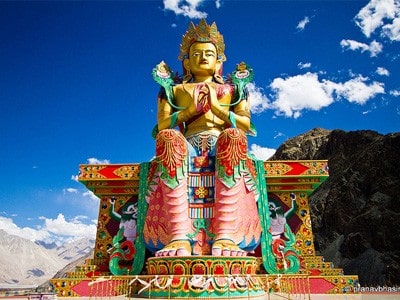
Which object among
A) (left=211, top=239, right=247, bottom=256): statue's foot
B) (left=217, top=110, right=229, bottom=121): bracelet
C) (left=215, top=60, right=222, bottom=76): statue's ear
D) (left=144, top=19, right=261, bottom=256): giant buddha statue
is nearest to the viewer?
(left=211, top=239, right=247, bottom=256): statue's foot

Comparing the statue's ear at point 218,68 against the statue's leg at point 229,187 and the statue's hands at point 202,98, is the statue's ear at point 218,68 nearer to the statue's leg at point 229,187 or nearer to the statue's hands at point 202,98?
the statue's hands at point 202,98

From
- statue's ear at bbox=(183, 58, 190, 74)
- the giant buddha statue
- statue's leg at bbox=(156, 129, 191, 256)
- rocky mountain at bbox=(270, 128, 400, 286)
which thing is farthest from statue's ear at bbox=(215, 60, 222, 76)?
rocky mountain at bbox=(270, 128, 400, 286)

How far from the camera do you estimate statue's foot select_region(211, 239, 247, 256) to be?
643cm

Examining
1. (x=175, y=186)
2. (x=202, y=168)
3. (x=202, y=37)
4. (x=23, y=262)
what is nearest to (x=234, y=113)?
(x=202, y=168)

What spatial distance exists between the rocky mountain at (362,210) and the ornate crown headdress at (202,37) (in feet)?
72.0

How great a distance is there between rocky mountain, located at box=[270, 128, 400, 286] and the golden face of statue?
71.9 feet

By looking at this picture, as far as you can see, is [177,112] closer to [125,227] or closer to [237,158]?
[237,158]

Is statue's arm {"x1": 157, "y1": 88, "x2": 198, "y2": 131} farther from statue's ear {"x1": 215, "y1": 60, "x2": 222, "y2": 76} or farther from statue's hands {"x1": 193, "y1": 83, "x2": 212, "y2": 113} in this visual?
statue's ear {"x1": 215, "y1": 60, "x2": 222, "y2": 76}

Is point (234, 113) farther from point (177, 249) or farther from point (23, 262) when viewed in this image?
point (23, 262)

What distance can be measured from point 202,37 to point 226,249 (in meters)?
5.51

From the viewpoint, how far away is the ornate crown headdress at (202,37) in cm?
952

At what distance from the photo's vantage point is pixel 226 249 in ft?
21.2

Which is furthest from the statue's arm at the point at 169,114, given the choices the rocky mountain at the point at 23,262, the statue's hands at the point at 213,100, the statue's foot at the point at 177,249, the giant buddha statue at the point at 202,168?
the rocky mountain at the point at 23,262

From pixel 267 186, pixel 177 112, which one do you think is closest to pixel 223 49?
pixel 177 112
